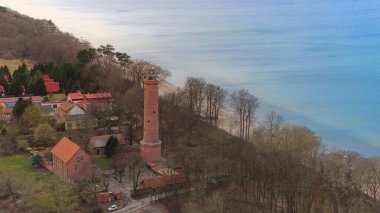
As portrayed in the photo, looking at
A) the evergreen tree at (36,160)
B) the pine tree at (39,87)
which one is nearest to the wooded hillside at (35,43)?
the pine tree at (39,87)

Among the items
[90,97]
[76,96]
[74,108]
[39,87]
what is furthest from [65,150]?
[39,87]

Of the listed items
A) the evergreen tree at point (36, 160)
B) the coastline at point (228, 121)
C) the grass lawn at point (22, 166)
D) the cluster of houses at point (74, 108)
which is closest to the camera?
the grass lawn at point (22, 166)

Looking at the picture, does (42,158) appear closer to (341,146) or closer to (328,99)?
(341,146)

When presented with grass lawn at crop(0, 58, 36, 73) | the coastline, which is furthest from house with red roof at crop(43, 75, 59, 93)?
grass lawn at crop(0, 58, 36, 73)

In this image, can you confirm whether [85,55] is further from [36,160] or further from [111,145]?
[36,160]

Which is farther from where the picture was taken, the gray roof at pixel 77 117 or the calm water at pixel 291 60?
the calm water at pixel 291 60

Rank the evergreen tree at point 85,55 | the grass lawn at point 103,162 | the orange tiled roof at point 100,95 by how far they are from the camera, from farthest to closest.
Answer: the evergreen tree at point 85,55 < the orange tiled roof at point 100,95 < the grass lawn at point 103,162

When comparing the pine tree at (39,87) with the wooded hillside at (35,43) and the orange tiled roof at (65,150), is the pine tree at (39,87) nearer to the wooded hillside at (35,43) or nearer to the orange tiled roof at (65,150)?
the wooded hillside at (35,43)
